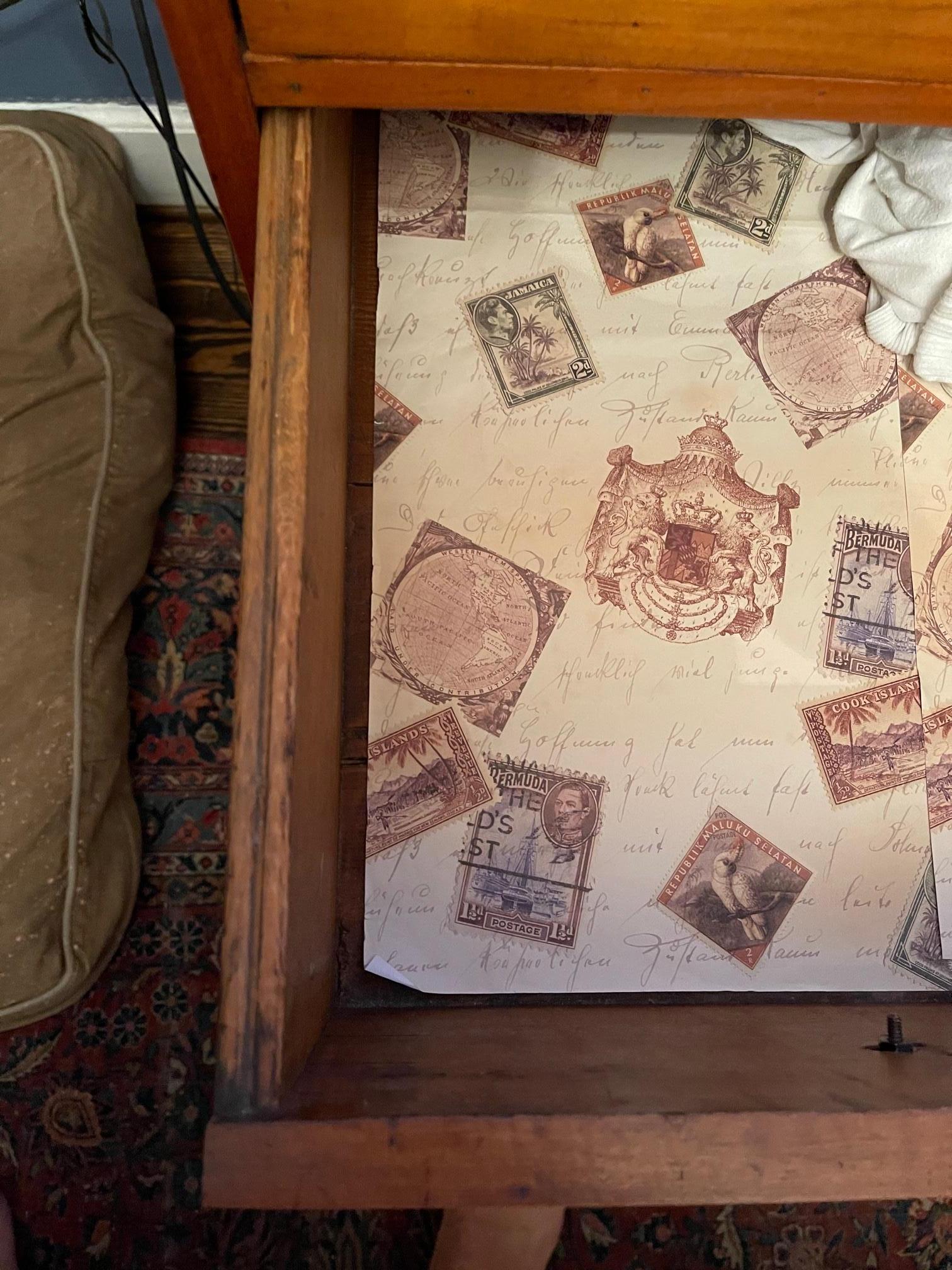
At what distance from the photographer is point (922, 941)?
0.52 m

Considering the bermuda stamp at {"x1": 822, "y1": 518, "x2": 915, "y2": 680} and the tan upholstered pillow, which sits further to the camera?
the tan upholstered pillow

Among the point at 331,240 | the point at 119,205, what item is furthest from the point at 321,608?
the point at 119,205

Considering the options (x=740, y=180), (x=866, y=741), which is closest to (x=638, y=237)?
(x=740, y=180)

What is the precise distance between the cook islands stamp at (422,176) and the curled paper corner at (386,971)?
0.46m

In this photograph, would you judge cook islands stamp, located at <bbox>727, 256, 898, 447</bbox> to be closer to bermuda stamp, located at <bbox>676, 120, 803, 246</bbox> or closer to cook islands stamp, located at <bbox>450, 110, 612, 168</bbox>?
bermuda stamp, located at <bbox>676, 120, 803, 246</bbox>

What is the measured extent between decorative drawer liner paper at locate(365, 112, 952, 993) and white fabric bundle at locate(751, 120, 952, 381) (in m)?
0.02

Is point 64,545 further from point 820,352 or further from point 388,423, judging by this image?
point 820,352

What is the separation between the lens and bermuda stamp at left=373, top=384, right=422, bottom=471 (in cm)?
54

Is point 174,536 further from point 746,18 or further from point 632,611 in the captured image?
point 746,18

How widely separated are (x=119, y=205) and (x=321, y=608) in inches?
23.4

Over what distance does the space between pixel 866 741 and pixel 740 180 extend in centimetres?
39

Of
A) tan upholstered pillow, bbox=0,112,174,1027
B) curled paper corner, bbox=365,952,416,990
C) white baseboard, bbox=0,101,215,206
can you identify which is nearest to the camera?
curled paper corner, bbox=365,952,416,990

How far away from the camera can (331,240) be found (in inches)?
18.2

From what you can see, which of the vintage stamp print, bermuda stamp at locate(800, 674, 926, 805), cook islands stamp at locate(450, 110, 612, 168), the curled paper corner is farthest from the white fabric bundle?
the curled paper corner
